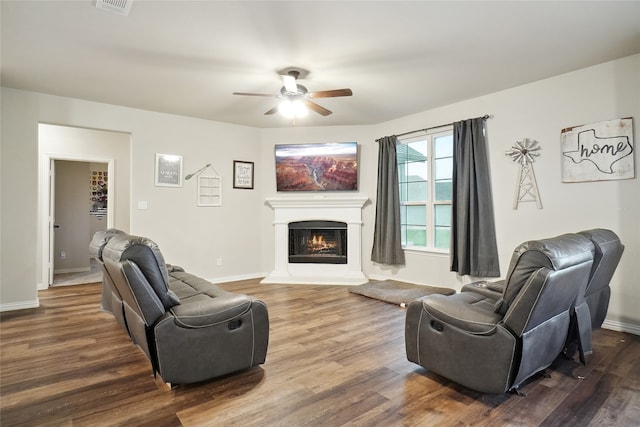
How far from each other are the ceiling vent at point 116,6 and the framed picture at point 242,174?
10.3 ft

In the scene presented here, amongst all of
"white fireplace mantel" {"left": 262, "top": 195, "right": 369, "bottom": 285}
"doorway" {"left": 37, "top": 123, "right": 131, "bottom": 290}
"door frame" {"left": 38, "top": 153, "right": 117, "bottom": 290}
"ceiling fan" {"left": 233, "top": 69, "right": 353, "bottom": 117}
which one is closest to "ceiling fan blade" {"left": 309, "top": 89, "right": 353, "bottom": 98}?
"ceiling fan" {"left": 233, "top": 69, "right": 353, "bottom": 117}

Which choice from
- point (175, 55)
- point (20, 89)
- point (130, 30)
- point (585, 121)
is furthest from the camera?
point (20, 89)

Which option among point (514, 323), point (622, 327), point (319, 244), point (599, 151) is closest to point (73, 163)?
point (319, 244)

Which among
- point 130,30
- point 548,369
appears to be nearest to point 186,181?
point 130,30

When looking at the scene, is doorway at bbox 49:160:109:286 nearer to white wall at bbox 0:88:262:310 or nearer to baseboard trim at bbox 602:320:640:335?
white wall at bbox 0:88:262:310

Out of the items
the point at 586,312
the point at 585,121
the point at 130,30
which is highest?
the point at 130,30

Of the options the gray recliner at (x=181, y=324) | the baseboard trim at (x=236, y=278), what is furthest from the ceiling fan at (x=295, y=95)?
the baseboard trim at (x=236, y=278)

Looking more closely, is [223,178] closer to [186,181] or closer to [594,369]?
[186,181]

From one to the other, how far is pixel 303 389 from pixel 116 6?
2.85 meters

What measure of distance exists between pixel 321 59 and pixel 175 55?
1.33 m

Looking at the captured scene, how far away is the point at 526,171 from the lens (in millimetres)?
3820

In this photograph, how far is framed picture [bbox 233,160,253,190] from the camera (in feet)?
18.0

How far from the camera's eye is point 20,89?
3893mm

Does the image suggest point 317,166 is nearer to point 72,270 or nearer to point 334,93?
point 334,93
